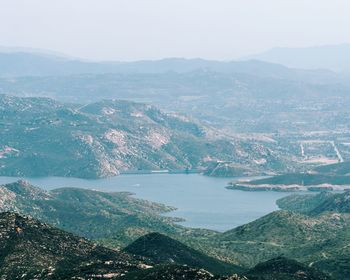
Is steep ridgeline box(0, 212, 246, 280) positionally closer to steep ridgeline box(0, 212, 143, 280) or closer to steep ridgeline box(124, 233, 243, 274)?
steep ridgeline box(0, 212, 143, 280)

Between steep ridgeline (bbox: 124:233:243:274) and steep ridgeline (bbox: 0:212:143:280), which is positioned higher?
steep ridgeline (bbox: 0:212:143:280)

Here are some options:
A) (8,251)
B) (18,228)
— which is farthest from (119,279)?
(18,228)

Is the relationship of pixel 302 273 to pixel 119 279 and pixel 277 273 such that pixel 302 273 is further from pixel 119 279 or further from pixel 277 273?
pixel 119 279

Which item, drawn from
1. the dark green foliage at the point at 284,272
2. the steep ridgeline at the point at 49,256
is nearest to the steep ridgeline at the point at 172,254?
the dark green foliage at the point at 284,272

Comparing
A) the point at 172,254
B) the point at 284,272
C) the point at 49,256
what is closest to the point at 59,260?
the point at 49,256

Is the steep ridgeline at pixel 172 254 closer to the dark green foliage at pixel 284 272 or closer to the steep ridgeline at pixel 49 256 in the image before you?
the dark green foliage at pixel 284 272

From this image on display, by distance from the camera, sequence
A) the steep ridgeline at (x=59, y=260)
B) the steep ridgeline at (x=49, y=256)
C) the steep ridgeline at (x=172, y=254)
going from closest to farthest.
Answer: the steep ridgeline at (x=59, y=260) < the steep ridgeline at (x=49, y=256) < the steep ridgeline at (x=172, y=254)

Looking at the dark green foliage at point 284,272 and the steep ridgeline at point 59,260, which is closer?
the steep ridgeline at point 59,260

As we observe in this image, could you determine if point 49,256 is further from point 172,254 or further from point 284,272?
point 284,272

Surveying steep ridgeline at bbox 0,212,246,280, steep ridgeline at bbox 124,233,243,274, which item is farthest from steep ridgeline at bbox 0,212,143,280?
steep ridgeline at bbox 124,233,243,274

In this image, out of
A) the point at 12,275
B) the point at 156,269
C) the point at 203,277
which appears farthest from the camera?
the point at 12,275

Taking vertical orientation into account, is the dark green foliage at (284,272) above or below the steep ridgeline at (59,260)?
below
